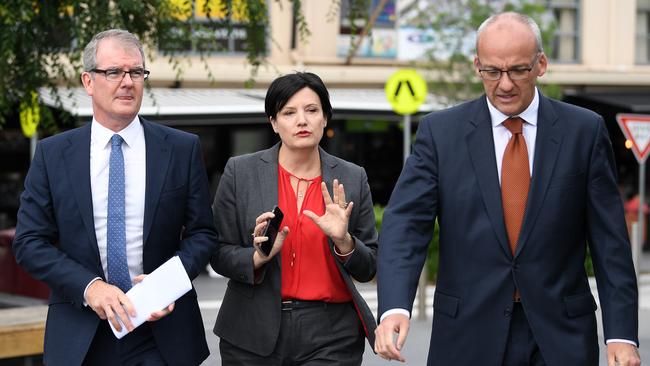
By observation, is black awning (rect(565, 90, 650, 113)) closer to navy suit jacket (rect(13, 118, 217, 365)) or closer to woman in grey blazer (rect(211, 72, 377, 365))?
woman in grey blazer (rect(211, 72, 377, 365))

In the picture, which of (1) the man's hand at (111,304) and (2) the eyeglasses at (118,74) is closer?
(1) the man's hand at (111,304)

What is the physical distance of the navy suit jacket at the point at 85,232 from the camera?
4.40 metres

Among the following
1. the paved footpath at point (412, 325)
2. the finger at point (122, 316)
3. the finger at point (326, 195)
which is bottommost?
the paved footpath at point (412, 325)

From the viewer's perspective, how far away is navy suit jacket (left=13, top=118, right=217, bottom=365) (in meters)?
4.40

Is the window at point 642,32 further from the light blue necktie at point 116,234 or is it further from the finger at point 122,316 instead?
the finger at point 122,316

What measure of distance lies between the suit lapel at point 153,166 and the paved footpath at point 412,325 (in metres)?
4.77

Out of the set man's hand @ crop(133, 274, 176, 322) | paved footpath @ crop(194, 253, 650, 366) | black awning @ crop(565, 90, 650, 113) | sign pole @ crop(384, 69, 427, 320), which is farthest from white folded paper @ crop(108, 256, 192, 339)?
black awning @ crop(565, 90, 650, 113)

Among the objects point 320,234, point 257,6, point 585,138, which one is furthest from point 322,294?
point 257,6

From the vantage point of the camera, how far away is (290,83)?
493cm

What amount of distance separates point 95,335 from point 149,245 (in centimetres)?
39

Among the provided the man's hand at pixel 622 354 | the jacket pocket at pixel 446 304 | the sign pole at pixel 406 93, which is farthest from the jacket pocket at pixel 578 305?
the sign pole at pixel 406 93

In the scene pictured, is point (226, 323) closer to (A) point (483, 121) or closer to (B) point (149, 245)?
(B) point (149, 245)

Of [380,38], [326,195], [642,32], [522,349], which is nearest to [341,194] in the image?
[326,195]

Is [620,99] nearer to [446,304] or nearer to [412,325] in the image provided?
[412,325]
